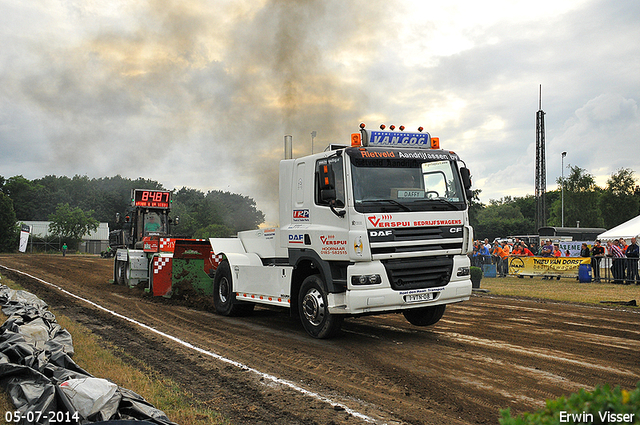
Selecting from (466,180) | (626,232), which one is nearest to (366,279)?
(466,180)

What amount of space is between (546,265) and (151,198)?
686 inches

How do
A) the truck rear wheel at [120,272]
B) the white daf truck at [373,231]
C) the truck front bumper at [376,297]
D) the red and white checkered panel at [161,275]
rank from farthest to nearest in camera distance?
the truck rear wheel at [120,272] < the red and white checkered panel at [161,275] < the white daf truck at [373,231] < the truck front bumper at [376,297]

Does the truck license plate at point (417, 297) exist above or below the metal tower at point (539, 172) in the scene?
below

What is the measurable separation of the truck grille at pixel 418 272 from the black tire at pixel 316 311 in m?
1.08

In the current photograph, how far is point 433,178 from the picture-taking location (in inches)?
304

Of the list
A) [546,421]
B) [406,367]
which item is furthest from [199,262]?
[546,421]

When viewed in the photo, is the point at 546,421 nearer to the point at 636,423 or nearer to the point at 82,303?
the point at 636,423

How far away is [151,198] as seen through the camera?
2042 centimetres

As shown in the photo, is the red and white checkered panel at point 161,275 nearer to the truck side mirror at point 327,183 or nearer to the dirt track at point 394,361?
the dirt track at point 394,361

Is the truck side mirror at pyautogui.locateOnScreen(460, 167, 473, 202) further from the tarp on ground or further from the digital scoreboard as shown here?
the digital scoreboard

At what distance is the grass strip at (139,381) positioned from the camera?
165 inches

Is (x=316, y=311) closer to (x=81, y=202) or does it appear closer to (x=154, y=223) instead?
(x=154, y=223)

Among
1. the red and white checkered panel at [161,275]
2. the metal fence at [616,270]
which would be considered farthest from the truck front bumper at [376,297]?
the metal fence at [616,270]

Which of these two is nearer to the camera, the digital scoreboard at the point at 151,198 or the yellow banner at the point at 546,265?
the digital scoreboard at the point at 151,198
